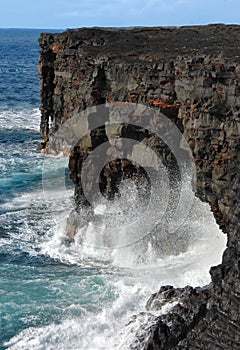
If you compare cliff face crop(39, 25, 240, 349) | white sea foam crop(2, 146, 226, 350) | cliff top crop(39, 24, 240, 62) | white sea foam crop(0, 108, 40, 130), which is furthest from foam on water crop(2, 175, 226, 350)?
white sea foam crop(0, 108, 40, 130)

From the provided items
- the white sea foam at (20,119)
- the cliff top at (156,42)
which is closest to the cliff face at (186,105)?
the cliff top at (156,42)

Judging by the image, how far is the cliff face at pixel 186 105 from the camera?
13641 mm

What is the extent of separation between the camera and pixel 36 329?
1634 centimetres

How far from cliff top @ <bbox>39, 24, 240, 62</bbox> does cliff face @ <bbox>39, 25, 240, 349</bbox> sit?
0.04 m

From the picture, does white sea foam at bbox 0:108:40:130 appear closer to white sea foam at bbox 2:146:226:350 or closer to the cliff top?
the cliff top

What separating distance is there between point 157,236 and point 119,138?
380cm

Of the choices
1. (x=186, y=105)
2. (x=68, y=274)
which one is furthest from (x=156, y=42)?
(x=68, y=274)

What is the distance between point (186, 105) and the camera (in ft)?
62.4

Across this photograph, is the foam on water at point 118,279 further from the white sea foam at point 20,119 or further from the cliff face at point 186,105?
the white sea foam at point 20,119

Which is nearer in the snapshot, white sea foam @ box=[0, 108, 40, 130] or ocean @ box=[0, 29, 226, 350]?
ocean @ box=[0, 29, 226, 350]

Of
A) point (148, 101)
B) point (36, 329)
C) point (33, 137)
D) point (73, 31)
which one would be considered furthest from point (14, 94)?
point (36, 329)

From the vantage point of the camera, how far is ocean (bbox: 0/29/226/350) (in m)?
16.1

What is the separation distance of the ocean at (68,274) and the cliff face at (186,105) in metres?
1.61

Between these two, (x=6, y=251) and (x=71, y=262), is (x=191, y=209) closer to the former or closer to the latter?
(x=71, y=262)
